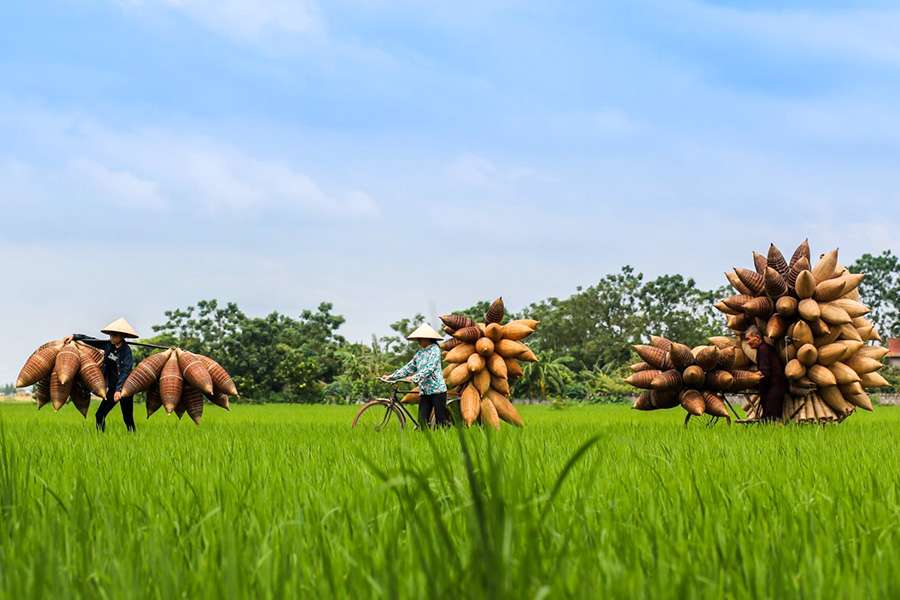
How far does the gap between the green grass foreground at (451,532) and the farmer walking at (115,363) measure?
4.80 m

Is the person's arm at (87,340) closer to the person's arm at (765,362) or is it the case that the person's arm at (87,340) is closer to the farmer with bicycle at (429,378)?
the farmer with bicycle at (429,378)

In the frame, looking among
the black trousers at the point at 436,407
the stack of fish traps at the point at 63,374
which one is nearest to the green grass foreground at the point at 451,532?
the black trousers at the point at 436,407

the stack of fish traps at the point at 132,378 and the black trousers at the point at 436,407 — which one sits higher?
the stack of fish traps at the point at 132,378

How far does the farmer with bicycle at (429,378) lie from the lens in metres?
8.72

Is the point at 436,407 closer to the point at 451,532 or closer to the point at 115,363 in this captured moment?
the point at 115,363

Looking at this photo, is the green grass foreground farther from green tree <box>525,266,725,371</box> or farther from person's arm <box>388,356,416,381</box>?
green tree <box>525,266,725,371</box>

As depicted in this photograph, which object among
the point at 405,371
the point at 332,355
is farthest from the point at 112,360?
the point at 332,355

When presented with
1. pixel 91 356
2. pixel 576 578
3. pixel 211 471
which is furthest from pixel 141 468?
pixel 91 356

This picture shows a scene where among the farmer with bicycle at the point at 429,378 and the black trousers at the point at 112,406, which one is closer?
the farmer with bicycle at the point at 429,378

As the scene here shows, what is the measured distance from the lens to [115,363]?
9211mm

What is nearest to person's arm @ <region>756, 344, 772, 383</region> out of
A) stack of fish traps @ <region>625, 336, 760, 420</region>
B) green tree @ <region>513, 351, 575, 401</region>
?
stack of fish traps @ <region>625, 336, 760, 420</region>

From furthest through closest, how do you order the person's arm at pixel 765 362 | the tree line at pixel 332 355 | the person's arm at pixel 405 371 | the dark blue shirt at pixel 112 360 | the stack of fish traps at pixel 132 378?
the tree line at pixel 332 355 < the dark blue shirt at pixel 112 360 < the person's arm at pixel 765 362 < the person's arm at pixel 405 371 < the stack of fish traps at pixel 132 378

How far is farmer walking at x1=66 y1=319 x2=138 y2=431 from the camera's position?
29.5 feet

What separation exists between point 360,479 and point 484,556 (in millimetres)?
2486
